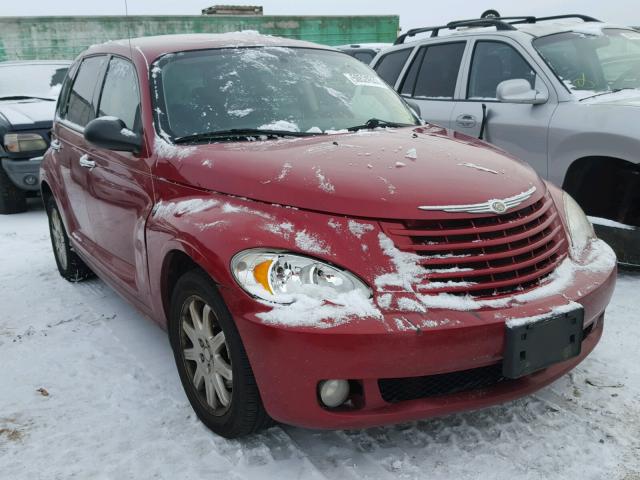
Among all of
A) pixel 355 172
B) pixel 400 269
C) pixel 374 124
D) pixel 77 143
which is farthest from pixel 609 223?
pixel 77 143

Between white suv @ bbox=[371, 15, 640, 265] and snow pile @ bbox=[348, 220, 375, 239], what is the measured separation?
2.47 metres

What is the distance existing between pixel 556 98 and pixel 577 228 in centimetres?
200

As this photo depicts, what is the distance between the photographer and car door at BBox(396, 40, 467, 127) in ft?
18.0

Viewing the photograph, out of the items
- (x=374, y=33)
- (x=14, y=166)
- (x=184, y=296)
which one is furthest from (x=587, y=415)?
(x=374, y=33)

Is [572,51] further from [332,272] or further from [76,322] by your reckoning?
[76,322]

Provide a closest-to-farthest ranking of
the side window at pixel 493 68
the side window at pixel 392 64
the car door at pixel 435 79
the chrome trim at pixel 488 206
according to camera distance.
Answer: the chrome trim at pixel 488 206 < the side window at pixel 493 68 < the car door at pixel 435 79 < the side window at pixel 392 64

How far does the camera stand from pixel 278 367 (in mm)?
2191

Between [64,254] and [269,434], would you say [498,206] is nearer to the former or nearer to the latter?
[269,434]

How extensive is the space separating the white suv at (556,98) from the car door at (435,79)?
1cm

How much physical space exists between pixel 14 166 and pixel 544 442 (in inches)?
255

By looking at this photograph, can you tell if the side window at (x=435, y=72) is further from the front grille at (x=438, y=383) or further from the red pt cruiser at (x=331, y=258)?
the front grille at (x=438, y=383)

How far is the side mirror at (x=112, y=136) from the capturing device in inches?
121

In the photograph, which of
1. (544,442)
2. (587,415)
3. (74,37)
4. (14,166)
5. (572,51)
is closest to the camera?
(544,442)

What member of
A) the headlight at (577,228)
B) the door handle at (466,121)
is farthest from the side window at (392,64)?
the headlight at (577,228)
